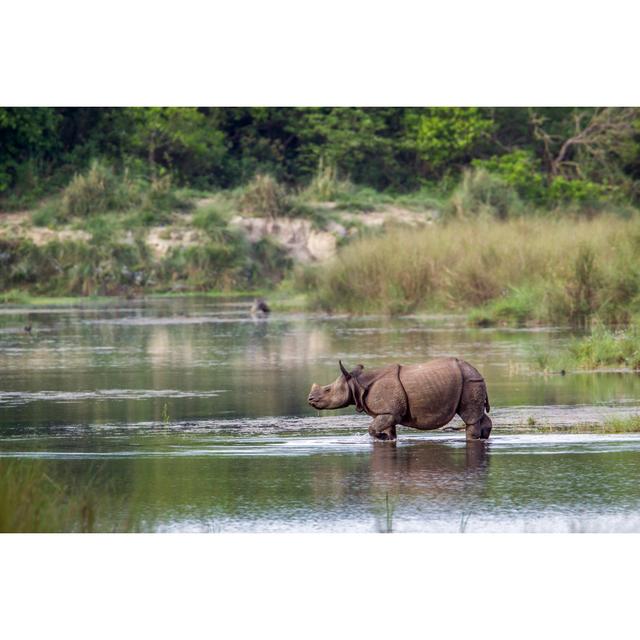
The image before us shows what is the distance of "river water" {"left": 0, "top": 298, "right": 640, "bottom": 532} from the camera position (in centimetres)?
967

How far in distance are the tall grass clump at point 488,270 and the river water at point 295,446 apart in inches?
113

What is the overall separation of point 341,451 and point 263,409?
301 cm

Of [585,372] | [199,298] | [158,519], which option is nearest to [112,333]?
[585,372]

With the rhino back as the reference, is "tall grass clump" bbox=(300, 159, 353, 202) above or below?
above

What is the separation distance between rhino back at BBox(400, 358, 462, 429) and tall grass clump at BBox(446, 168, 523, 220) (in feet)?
93.1

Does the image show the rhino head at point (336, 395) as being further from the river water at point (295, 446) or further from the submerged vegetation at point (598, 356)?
the submerged vegetation at point (598, 356)

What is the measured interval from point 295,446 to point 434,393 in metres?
1.30

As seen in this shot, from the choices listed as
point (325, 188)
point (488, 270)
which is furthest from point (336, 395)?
point (325, 188)

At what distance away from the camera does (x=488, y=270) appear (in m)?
29.0

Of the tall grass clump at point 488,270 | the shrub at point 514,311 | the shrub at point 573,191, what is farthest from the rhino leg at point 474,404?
the shrub at point 573,191

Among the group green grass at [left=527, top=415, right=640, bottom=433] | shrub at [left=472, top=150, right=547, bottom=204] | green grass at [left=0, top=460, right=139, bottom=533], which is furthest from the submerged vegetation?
shrub at [left=472, top=150, right=547, bottom=204]

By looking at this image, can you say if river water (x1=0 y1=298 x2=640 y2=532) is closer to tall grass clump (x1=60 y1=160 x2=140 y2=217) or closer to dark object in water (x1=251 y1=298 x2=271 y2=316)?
dark object in water (x1=251 y1=298 x2=271 y2=316)

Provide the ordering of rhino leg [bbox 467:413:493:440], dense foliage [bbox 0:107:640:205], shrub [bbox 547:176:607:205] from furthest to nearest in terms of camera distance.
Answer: shrub [bbox 547:176:607:205]
dense foliage [bbox 0:107:640:205]
rhino leg [bbox 467:413:493:440]

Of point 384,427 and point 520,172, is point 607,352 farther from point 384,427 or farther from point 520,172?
point 520,172
